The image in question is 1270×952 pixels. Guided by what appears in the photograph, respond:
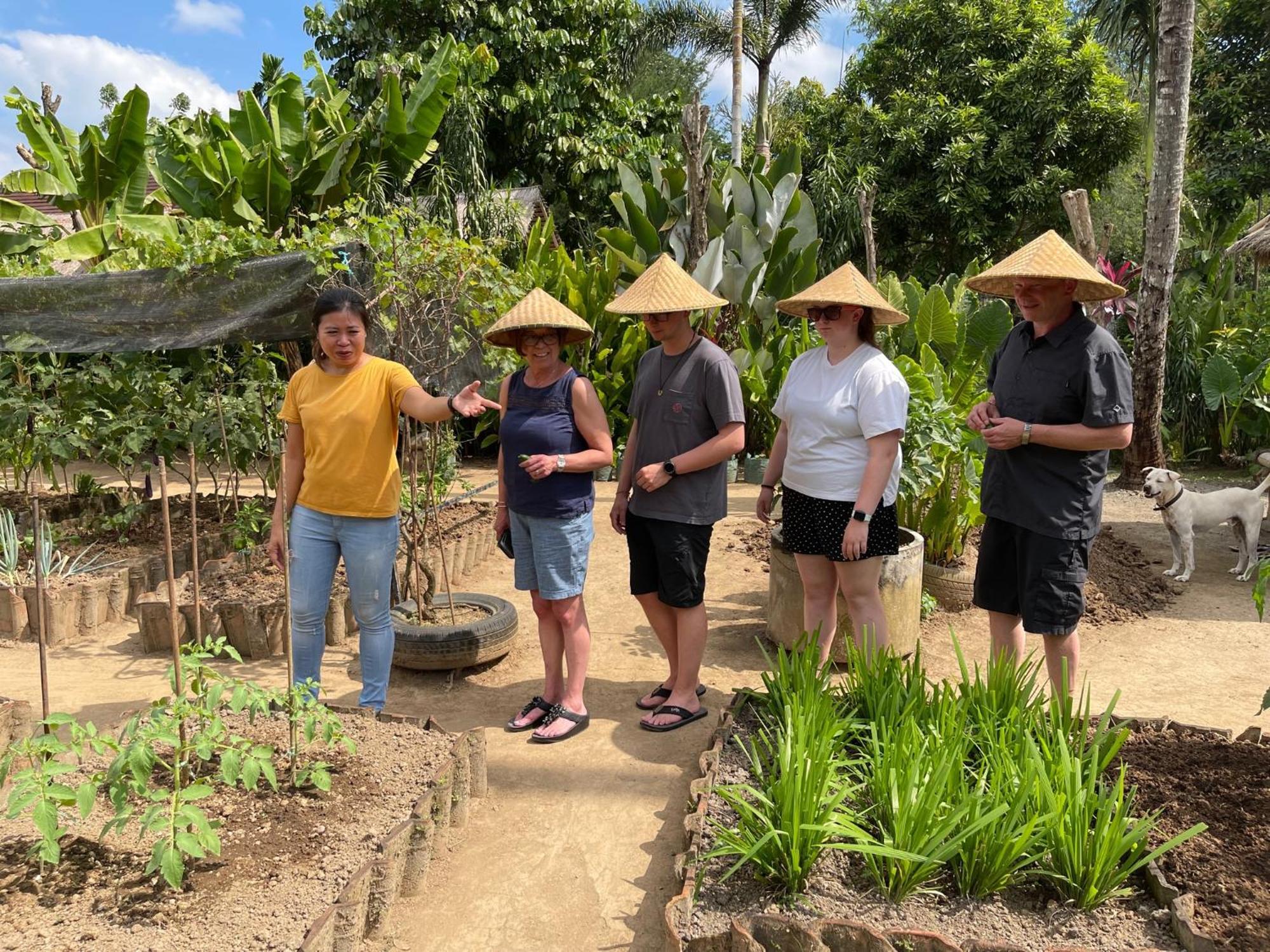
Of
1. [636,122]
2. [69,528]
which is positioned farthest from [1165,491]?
[636,122]

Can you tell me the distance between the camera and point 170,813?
230 cm

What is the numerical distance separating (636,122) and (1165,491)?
1422cm

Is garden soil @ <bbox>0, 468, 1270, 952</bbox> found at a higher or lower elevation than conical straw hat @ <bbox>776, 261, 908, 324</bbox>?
lower

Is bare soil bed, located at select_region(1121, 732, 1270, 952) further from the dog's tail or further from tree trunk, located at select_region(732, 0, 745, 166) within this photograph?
tree trunk, located at select_region(732, 0, 745, 166)

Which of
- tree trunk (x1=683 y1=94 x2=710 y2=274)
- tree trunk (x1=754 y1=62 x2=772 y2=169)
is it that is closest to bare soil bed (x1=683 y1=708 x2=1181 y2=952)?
tree trunk (x1=683 y1=94 x2=710 y2=274)

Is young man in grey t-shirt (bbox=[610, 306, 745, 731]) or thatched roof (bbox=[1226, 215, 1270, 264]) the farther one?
thatched roof (bbox=[1226, 215, 1270, 264])

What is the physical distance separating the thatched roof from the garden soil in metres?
2.69

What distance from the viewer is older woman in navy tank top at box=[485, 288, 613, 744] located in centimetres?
337

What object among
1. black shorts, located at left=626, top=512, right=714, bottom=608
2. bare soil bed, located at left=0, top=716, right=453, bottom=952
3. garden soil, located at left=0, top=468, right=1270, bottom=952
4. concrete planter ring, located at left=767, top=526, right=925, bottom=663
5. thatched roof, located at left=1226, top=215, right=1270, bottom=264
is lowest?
garden soil, located at left=0, top=468, right=1270, bottom=952

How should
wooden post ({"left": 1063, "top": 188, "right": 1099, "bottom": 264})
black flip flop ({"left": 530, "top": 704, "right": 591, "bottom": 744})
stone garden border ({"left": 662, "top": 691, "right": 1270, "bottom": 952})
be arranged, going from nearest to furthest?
stone garden border ({"left": 662, "top": 691, "right": 1270, "bottom": 952})
black flip flop ({"left": 530, "top": 704, "right": 591, "bottom": 744})
wooden post ({"left": 1063, "top": 188, "right": 1099, "bottom": 264})

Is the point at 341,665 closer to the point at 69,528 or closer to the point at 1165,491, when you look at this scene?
the point at 69,528

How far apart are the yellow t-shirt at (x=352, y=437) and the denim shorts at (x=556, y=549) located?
511mm

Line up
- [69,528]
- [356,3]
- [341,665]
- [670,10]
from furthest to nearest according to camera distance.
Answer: [670,10] → [356,3] → [69,528] → [341,665]

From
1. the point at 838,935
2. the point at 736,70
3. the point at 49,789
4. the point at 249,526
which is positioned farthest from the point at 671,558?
the point at 736,70
